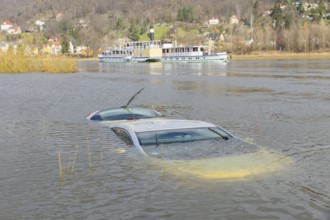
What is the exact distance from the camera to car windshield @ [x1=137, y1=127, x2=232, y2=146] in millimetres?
12789

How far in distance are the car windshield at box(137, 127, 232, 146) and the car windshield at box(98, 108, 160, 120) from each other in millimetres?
4686

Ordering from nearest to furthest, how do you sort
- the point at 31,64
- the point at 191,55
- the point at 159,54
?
the point at 31,64, the point at 191,55, the point at 159,54

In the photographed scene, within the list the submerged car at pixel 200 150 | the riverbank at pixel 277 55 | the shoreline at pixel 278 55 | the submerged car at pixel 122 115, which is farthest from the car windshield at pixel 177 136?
the riverbank at pixel 277 55

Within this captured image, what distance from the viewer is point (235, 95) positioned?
99.9ft

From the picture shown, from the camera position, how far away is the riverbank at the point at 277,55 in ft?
381

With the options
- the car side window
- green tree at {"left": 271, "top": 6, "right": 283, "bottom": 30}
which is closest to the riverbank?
green tree at {"left": 271, "top": 6, "right": 283, "bottom": 30}

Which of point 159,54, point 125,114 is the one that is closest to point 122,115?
point 125,114

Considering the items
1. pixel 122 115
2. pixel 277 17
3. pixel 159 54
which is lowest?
pixel 122 115

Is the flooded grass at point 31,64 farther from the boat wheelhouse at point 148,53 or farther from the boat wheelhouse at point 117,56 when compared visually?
the boat wheelhouse at point 117,56

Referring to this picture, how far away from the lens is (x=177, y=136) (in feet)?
42.7

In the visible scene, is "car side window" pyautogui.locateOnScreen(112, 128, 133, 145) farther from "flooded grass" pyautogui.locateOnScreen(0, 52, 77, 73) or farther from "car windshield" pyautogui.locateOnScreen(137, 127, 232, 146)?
"flooded grass" pyautogui.locateOnScreen(0, 52, 77, 73)

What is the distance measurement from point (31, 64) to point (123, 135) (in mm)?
46347

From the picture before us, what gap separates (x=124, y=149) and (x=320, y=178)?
5.30 metres

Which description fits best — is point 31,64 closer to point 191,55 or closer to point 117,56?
point 191,55
